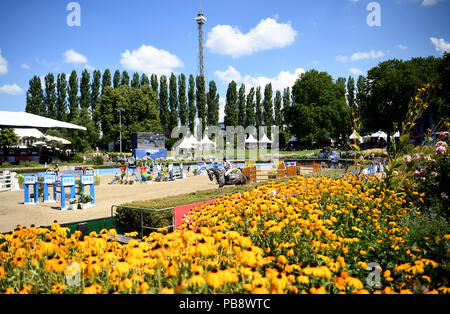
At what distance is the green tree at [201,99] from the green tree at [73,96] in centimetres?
2492

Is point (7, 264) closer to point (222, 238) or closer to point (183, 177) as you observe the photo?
point (222, 238)

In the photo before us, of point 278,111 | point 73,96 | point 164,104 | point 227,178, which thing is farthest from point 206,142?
point 227,178

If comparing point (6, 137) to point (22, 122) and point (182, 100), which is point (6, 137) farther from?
point (182, 100)

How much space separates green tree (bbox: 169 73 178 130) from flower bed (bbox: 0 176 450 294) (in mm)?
60532

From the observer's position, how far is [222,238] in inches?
127

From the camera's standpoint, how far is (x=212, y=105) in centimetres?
6638

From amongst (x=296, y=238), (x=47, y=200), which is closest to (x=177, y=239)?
(x=296, y=238)

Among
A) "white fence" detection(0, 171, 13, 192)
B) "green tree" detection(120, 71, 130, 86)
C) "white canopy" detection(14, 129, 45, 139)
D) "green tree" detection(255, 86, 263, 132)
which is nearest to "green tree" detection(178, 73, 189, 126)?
"green tree" detection(120, 71, 130, 86)

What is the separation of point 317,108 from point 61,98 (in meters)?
50.8

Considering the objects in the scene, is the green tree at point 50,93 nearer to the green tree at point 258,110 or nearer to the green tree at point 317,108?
the green tree at point 258,110

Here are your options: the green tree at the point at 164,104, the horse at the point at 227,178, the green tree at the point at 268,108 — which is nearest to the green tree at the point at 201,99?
the green tree at the point at 164,104

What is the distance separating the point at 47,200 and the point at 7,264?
485 inches

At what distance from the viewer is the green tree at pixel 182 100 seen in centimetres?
6494
